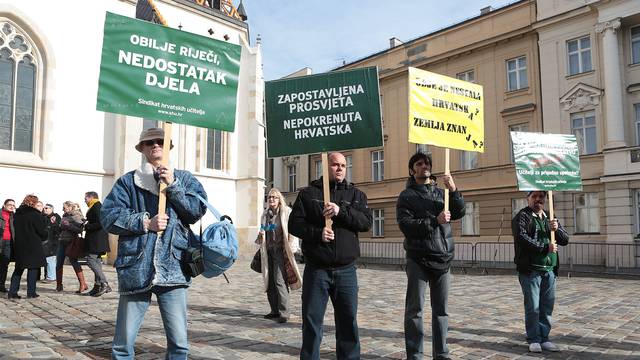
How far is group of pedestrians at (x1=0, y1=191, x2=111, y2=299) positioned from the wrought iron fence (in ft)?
41.2

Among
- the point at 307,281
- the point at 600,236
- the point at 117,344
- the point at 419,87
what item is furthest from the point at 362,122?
the point at 600,236

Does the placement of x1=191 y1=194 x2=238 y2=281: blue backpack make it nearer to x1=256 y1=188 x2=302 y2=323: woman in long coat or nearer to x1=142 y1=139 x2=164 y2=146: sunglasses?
x1=142 y1=139 x2=164 y2=146: sunglasses

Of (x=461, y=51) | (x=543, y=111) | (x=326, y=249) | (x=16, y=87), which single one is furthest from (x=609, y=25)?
(x=16, y=87)

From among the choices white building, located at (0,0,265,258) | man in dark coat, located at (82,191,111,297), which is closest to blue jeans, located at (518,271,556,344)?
man in dark coat, located at (82,191,111,297)

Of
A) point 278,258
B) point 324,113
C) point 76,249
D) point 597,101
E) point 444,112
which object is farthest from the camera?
point 597,101

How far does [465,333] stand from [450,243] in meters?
2.33

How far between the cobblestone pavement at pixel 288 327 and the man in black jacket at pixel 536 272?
267 mm

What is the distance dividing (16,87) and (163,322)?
19.1 metres

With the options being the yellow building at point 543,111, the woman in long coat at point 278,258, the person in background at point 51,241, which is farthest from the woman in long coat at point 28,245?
the yellow building at point 543,111

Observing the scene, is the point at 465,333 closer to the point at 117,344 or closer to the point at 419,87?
the point at 419,87

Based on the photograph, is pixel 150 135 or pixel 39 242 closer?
pixel 150 135

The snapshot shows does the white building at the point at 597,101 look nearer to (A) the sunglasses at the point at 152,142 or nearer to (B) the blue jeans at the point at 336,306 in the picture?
(B) the blue jeans at the point at 336,306

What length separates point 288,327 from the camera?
713 centimetres

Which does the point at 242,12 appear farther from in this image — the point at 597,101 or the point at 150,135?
the point at 150,135
